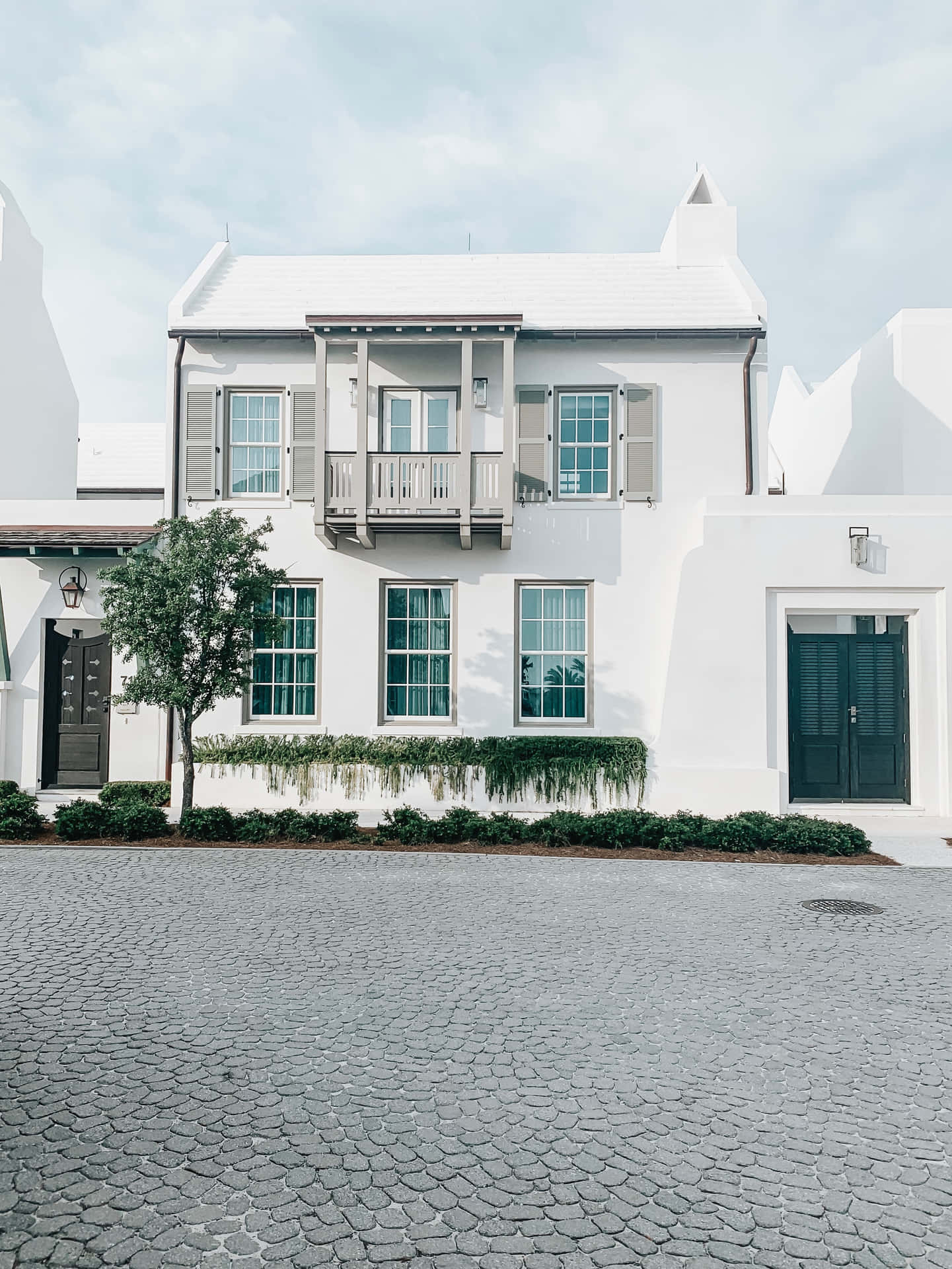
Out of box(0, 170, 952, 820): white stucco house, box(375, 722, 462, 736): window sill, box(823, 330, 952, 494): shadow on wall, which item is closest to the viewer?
box(0, 170, 952, 820): white stucco house

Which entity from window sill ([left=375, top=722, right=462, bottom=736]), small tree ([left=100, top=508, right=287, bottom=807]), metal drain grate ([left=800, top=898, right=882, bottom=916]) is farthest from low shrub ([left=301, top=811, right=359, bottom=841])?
metal drain grate ([left=800, top=898, right=882, bottom=916])

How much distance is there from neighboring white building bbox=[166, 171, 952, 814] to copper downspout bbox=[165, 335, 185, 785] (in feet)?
0.14

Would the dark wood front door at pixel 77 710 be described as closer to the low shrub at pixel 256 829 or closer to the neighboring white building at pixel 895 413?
the low shrub at pixel 256 829

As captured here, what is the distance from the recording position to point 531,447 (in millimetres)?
13945

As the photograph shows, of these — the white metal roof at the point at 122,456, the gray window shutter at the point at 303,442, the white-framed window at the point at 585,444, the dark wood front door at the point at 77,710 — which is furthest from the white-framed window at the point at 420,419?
the white metal roof at the point at 122,456

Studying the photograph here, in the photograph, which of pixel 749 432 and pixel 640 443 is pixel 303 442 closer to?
pixel 640 443

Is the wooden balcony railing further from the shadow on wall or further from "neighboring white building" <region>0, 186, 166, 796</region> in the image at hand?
the shadow on wall

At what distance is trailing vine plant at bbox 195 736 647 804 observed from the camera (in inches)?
520

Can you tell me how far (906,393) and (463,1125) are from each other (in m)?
16.2

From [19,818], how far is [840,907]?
30.8 ft

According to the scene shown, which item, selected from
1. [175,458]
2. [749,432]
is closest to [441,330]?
[175,458]

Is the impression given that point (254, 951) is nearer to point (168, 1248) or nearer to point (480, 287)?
point (168, 1248)

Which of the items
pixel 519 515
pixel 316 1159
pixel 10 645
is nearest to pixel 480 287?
pixel 519 515

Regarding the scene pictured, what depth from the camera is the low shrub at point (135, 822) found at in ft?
34.1
